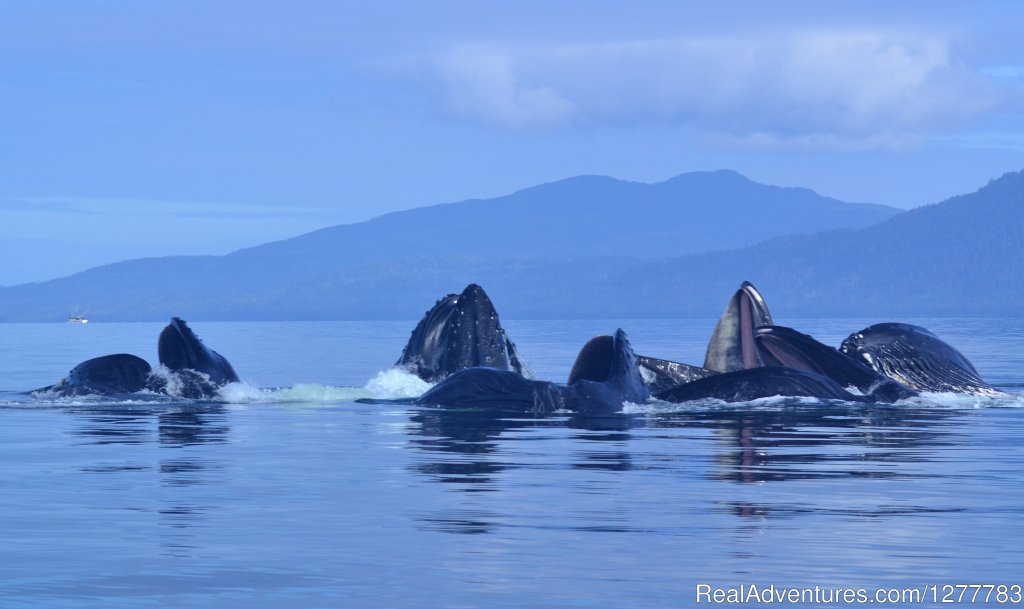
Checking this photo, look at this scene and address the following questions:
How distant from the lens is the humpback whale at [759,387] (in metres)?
24.3

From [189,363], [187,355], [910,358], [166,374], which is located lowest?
[910,358]

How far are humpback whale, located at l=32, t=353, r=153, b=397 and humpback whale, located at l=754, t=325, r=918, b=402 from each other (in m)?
9.43

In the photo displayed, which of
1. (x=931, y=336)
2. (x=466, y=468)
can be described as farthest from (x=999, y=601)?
(x=931, y=336)

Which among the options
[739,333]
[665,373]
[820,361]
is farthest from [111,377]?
[820,361]

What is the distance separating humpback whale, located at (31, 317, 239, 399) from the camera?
26.8 meters

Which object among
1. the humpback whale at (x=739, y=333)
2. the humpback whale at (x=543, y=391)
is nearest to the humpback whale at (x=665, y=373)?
the humpback whale at (x=739, y=333)

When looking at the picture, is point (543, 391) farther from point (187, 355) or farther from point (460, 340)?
point (187, 355)

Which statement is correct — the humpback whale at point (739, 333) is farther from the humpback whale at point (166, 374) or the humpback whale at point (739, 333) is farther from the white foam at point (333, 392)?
the humpback whale at point (166, 374)

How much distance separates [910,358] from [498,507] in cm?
1560

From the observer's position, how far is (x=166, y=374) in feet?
88.7

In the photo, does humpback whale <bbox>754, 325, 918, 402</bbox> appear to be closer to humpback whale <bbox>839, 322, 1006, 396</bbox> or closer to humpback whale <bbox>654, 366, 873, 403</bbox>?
humpback whale <bbox>654, 366, 873, 403</bbox>

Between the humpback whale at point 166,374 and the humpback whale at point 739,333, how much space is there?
7608 mm

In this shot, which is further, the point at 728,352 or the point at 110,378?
the point at 110,378

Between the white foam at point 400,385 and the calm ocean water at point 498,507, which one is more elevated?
the white foam at point 400,385
